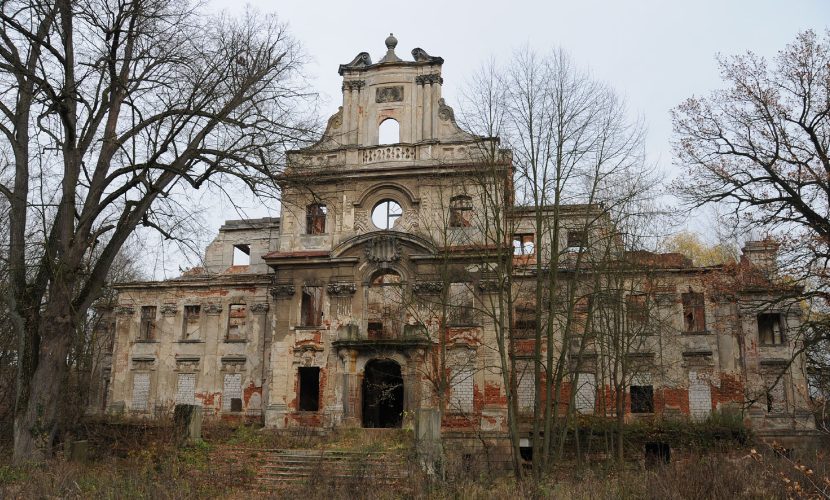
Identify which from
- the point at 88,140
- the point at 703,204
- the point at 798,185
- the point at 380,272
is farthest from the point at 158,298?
the point at 798,185

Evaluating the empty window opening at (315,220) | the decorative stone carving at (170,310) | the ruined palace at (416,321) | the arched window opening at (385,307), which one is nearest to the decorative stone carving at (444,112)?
the ruined palace at (416,321)

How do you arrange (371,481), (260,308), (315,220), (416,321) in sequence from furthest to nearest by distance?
1. (260,308)
2. (315,220)
3. (416,321)
4. (371,481)

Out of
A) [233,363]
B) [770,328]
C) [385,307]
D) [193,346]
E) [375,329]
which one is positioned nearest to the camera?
[385,307]

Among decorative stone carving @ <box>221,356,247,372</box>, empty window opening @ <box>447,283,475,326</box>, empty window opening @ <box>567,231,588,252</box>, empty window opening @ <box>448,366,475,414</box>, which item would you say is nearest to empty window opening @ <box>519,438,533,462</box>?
empty window opening @ <box>448,366,475,414</box>

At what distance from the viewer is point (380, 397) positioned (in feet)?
91.4

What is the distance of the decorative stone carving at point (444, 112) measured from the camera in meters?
28.8

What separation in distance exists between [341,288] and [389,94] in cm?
823

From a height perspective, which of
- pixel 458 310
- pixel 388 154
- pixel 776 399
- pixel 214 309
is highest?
pixel 388 154

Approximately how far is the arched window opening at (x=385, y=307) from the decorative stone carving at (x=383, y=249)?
27.8 inches

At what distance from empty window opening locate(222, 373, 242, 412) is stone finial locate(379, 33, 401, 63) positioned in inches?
588

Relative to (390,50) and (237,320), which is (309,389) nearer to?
(237,320)

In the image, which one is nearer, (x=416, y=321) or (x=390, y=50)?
(x=416, y=321)

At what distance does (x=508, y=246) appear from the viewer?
16359 mm

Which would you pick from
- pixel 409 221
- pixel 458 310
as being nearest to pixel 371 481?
pixel 458 310
